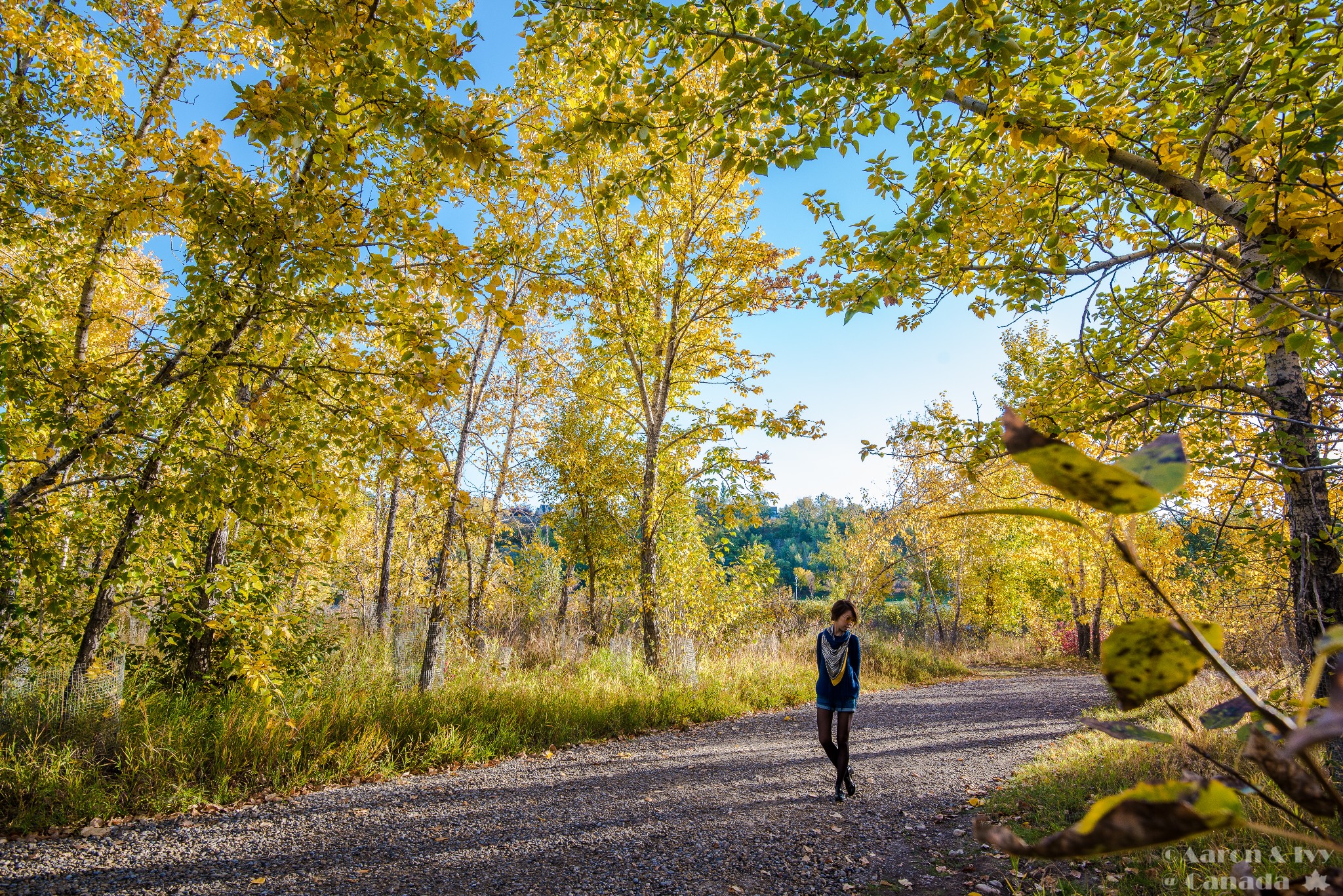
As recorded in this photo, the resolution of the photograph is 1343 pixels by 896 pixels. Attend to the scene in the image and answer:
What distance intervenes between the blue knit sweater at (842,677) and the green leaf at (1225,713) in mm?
4107

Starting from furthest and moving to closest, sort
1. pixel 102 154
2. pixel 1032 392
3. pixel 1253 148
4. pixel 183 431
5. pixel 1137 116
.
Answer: pixel 1032 392
pixel 102 154
pixel 183 431
pixel 1137 116
pixel 1253 148

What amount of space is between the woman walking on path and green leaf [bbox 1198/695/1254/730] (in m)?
4.06

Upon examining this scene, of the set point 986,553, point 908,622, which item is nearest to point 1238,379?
point 986,553

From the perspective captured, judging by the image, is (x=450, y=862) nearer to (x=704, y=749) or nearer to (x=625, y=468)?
(x=704, y=749)

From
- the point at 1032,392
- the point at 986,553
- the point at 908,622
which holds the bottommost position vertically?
the point at 908,622

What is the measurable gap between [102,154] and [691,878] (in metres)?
6.22

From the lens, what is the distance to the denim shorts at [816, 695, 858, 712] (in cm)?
455

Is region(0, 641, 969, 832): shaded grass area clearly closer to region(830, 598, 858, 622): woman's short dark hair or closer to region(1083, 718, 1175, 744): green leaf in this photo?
region(830, 598, 858, 622): woman's short dark hair

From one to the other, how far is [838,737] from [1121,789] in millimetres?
2361

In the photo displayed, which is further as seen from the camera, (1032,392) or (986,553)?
(986,553)

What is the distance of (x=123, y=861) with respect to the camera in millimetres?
3350

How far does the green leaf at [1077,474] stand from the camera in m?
0.48

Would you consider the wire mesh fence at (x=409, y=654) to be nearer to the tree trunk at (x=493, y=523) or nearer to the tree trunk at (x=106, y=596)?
the tree trunk at (x=493, y=523)

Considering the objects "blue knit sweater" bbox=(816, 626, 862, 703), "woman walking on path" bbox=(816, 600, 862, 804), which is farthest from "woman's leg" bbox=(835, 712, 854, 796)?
"blue knit sweater" bbox=(816, 626, 862, 703)
